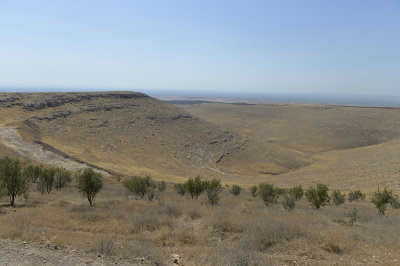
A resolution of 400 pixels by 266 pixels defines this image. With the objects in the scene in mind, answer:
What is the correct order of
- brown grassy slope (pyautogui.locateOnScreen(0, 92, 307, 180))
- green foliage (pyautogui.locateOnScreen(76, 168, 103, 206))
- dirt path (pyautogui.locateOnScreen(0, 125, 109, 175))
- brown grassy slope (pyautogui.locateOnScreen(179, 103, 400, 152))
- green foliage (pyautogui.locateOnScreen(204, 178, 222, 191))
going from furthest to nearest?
brown grassy slope (pyautogui.locateOnScreen(179, 103, 400, 152))
brown grassy slope (pyautogui.locateOnScreen(0, 92, 307, 180))
dirt path (pyautogui.locateOnScreen(0, 125, 109, 175))
green foliage (pyautogui.locateOnScreen(204, 178, 222, 191))
green foliage (pyautogui.locateOnScreen(76, 168, 103, 206))

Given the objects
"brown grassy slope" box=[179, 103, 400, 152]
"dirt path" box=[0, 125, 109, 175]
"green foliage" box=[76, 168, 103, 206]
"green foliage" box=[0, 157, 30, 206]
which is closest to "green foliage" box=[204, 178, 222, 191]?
"green foliage" box=[76, 168, 103, 206]

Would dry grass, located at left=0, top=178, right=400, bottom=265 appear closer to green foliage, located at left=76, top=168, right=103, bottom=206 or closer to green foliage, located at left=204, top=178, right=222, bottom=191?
green foliage, located at left=76, top=168, right=103, bottom=206

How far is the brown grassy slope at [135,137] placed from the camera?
42.8 meters

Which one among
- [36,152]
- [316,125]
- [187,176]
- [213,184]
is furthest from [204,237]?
[316,125]

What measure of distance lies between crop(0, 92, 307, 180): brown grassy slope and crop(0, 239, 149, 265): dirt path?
28.2m

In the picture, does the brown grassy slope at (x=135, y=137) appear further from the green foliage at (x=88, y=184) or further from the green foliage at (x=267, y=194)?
the green foliage at (x=88, y=184)

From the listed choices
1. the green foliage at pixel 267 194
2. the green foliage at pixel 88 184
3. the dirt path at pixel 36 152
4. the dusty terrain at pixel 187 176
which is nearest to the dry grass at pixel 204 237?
the dusty terrain at pixel 187 176

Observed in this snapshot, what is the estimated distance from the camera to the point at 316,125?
97562 millimetres

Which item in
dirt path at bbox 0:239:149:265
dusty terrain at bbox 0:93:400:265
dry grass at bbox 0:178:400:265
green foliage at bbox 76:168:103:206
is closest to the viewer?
dirt path at bbox 0:239:149:265

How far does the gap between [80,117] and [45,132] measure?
8.65m

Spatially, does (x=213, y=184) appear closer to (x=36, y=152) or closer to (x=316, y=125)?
(x=36, y=152)

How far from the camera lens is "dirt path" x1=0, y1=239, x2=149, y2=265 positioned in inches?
267

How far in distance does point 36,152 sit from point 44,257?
105 ft

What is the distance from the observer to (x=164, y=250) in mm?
7945
